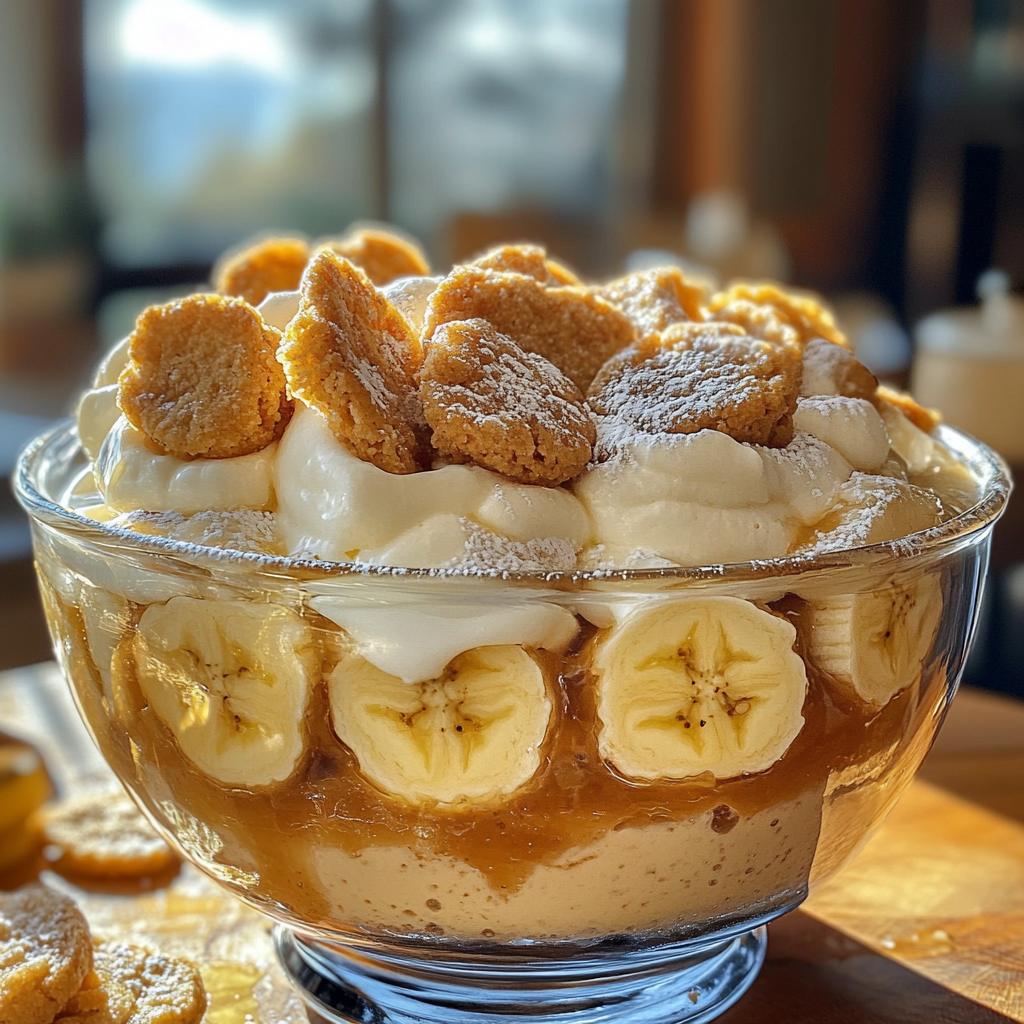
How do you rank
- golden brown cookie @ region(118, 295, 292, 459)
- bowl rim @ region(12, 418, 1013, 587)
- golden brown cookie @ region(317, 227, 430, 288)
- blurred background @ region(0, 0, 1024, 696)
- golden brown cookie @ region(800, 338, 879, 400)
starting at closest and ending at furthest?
1. bowl rim @ region(12, 418, 1013, 587)
2. golden brown cookie @ region(118, 295, 292, 459)
3. golden brown cookie @ region(800, 338, 879, 400)
4. golden brown cookie @ region(317, 227, 430, 288)
5. blurred background @ region(0, 0, 1024, 696)

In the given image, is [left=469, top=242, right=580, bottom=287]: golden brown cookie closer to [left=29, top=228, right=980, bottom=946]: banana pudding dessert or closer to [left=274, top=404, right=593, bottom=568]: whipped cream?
[left=29, top=228, right=980, bottom=946]: banana pudding dessert

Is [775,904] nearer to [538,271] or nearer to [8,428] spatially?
[538,271]

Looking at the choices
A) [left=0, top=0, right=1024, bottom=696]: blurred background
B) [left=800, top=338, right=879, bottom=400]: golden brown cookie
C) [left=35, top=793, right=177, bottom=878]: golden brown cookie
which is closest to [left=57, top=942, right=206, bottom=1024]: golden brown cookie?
[left=35, top=793, right=177, bottom=878]: golden brown cookie

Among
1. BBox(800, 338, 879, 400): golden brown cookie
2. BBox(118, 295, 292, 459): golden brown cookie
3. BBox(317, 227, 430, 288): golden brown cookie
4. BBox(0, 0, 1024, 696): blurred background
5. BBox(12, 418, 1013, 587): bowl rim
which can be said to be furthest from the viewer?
BBox(0, 0, 1024, 696): blurred background

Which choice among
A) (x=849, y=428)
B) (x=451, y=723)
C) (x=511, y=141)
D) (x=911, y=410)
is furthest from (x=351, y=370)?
(x=511, y=141)

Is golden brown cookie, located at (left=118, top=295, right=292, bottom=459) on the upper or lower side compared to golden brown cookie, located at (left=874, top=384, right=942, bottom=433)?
upper

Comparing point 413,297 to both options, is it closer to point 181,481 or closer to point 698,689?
point 181,481

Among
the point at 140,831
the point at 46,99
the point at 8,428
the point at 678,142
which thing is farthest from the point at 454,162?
the point at 140,831
